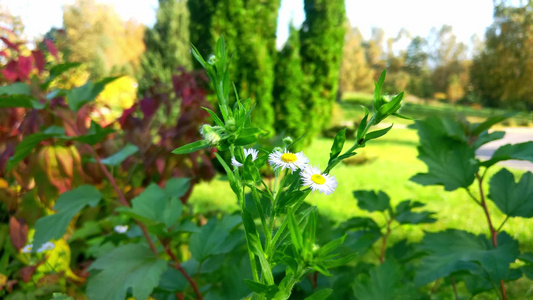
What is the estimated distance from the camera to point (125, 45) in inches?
939

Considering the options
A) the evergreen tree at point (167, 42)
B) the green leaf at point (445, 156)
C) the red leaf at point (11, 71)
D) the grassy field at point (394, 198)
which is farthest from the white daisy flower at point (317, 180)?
the evergreen tree at point (167, 42)

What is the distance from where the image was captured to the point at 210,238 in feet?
3.13

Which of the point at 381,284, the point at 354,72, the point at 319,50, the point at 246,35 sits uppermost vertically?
the point at 246,35

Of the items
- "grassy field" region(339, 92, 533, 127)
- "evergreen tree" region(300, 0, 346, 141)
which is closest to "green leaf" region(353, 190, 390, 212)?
"evergreen tree" region(300, 0, 346, 141)

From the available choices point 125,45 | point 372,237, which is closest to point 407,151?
point 372,237

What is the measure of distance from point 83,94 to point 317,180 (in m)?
1.00

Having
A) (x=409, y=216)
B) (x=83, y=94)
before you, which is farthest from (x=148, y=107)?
(x=409, y=216)

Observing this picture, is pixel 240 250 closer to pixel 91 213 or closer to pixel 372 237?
pixel 372 237

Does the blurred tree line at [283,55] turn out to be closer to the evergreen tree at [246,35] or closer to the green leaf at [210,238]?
the evergreen tree at [246,35]

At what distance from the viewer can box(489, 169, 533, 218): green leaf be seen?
0.95m

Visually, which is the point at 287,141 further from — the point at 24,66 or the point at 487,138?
the point at 24,66

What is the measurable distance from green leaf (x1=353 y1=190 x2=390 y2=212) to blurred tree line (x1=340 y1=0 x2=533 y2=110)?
78 cm

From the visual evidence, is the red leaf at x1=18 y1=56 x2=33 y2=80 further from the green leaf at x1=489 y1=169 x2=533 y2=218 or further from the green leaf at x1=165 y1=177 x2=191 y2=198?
the green leaf at x1=489 y1=169 x2=533 y2=218

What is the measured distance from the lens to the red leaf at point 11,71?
158 cm
